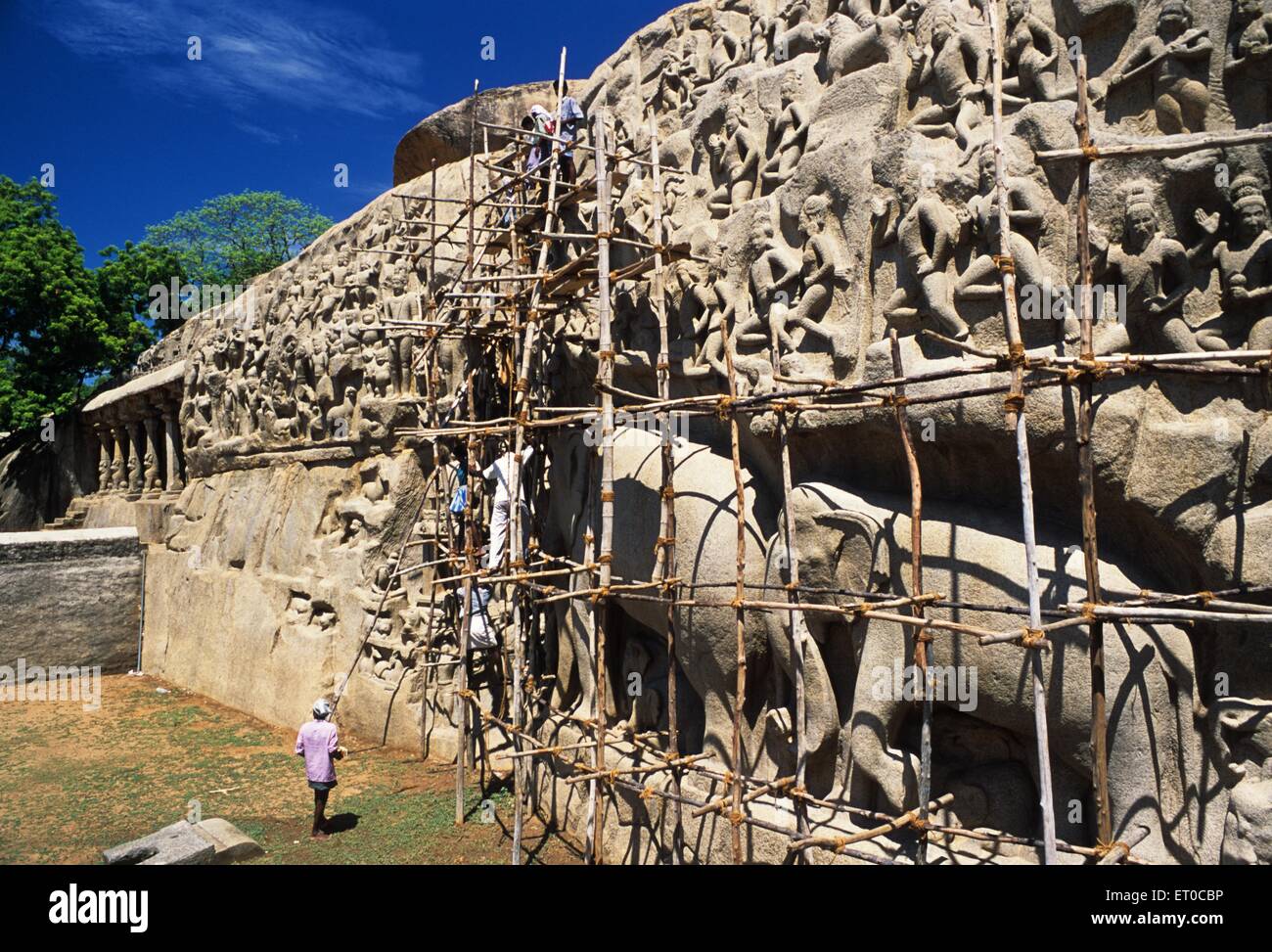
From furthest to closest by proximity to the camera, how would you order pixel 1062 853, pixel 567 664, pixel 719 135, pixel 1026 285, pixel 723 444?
pixel 567 664 → pixel 719 135 → pixel 723 444 → pixel 1026 285 → pixel 1062 853

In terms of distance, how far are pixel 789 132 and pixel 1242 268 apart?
9.68 feet

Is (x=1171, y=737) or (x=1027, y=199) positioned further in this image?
(x=1027, y=199)

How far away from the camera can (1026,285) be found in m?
4.58

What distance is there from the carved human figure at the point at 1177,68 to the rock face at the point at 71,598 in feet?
47.2

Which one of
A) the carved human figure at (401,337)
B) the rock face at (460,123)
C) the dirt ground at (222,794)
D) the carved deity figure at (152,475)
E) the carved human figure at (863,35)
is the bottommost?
the dirt ground at (222,794)

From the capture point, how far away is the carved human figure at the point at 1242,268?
13.4 feet

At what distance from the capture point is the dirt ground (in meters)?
6.96

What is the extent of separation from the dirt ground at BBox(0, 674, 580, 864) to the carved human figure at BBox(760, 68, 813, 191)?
196 inches

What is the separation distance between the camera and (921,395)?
15.9 feet

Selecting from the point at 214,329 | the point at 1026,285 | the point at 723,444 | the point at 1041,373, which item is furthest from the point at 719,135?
the point at 214,329

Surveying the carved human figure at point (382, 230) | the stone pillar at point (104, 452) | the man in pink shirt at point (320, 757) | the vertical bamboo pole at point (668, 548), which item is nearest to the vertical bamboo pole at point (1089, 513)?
the vertical bamboo pole at point (668, 548)

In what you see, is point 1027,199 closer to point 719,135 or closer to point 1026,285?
point 1026,285

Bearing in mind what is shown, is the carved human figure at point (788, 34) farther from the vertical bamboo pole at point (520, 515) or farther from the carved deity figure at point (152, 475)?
the carved deity figure at point (152, 475)

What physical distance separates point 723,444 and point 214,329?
417 inches
